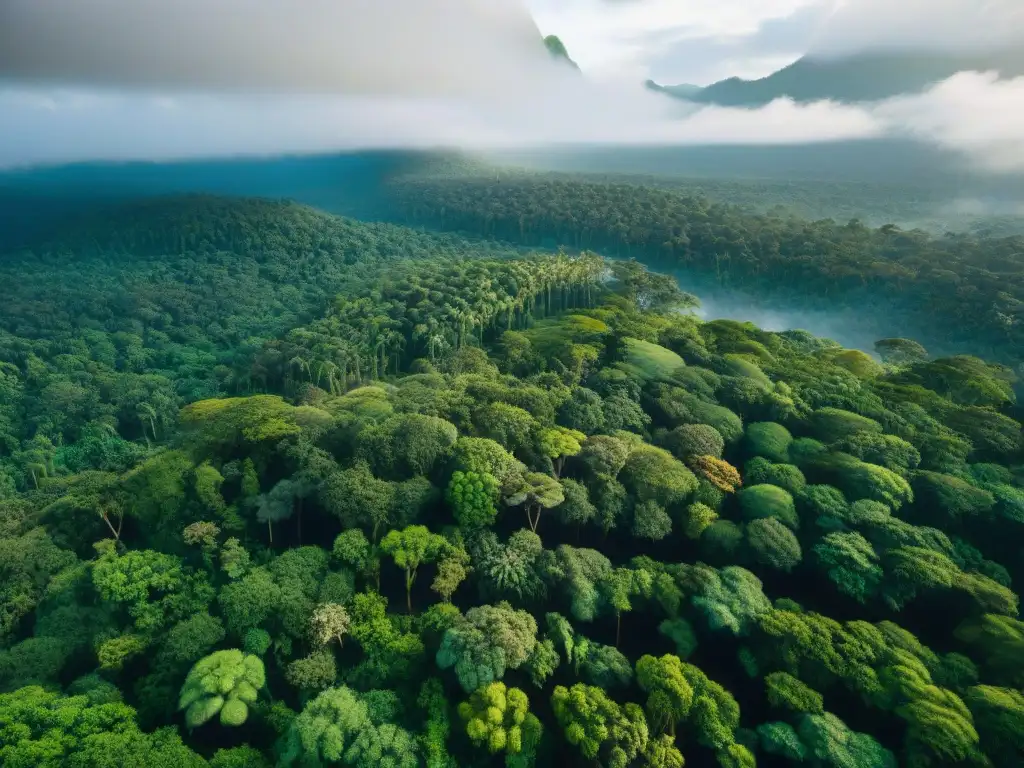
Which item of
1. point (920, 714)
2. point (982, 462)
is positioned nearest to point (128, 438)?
point (920, 714)

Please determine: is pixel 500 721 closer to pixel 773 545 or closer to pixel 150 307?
pixel 773 545

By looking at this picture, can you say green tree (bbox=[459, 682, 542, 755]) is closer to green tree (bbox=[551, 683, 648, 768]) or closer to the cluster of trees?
green tree (bbox=[551, 683, 648, 768])

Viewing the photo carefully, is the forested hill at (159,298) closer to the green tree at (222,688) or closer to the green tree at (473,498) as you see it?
the green tree at (473,498)

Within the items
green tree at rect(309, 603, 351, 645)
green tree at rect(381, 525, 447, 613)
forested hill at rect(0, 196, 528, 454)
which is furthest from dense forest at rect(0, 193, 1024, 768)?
forested hill at rect(0, 196, 528, 454)

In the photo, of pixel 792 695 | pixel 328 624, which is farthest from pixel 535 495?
pixel 792 695

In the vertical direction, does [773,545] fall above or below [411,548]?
below
